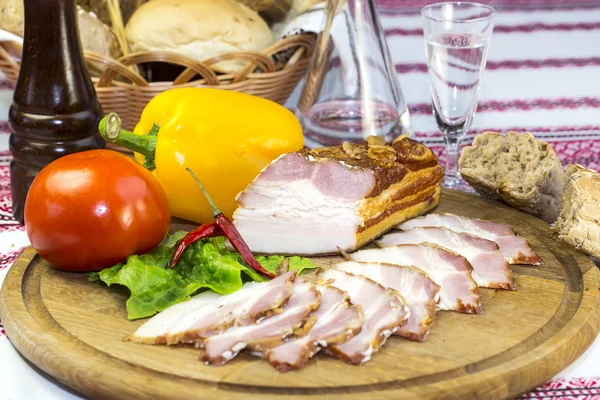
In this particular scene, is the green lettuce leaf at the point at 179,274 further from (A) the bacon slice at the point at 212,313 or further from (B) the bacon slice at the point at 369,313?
(B) the bacon slice at the point at 369,313

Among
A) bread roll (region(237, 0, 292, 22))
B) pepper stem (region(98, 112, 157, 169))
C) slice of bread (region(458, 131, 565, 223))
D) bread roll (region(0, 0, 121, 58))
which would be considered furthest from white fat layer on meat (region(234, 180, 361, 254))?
bread roll (region(237, 0, 292, 22))

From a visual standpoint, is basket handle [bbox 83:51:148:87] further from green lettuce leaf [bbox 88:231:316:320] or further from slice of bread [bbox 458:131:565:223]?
slice of bread [bbox 458:131:565:223]

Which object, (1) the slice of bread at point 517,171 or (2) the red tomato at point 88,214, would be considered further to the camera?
(1) the slice of bread at point 517,171

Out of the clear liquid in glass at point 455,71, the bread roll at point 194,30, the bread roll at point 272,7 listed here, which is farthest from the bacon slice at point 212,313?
the bread roll at point 272,7

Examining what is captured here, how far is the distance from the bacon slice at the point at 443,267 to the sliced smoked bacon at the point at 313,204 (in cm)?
12

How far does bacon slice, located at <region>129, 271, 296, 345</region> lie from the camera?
237 centimetres

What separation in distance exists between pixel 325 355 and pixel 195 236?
0.75 m

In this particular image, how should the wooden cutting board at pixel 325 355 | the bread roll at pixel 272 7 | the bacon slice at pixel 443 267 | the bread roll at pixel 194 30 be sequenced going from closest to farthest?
1. the wooden cutting board at pixel 325 355
2. the bacon slice at pixel 443 267
3. the bread roll at pixel 194 30
4. the bread roll at pixel 272 7

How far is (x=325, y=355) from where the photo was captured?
2316 mm

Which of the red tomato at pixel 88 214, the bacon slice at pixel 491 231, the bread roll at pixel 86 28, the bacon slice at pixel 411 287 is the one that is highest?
the bread roll at pixel 86 28

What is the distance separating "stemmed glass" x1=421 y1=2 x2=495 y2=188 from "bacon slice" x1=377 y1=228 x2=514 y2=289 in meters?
0.72

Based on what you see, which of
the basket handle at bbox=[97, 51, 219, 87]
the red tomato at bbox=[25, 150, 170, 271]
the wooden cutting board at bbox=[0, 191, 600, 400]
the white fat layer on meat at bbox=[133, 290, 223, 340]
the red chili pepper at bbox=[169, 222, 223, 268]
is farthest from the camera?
the basket handle at bbox=[97, 51, 219, 87]

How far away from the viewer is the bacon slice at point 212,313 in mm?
2367

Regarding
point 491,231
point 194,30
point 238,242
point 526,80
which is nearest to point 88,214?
point 238,242
